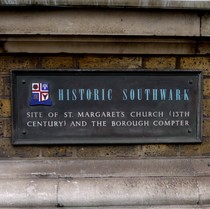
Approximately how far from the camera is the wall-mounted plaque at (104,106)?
237 cm

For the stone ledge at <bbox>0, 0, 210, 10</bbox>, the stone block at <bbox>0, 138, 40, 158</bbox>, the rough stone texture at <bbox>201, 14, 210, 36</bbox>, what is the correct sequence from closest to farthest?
1. the stone ledge at <bbox>0, 0, 210, 10</bbox>
2. the rough stone texture at <bbox>201, 14, 210, 36</bbox>
3. the stone block at <bbox>0, 138, 40, 158</bbox>

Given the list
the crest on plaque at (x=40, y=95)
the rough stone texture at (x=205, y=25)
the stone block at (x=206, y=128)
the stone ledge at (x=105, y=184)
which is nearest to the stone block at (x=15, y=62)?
the crest on plaque at (x=40, y=95)

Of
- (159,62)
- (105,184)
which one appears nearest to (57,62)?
(159,62)

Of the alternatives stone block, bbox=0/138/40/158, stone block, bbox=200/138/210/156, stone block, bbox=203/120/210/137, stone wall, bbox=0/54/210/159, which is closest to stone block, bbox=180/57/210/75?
stone wall, bbox=0/54/210/159

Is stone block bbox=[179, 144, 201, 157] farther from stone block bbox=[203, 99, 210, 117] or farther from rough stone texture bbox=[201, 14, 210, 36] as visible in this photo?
rough stone texture bbox=[201, 14, 210, 36]

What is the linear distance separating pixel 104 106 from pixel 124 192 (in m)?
0.51

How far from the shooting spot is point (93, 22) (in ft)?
7.38

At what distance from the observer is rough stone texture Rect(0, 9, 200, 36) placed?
2232 mm

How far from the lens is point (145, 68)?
7.93 feet

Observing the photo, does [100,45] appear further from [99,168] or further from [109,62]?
[99,168]

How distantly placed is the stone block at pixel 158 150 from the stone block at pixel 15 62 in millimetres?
843

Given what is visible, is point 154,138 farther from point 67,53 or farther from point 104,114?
point 67,53

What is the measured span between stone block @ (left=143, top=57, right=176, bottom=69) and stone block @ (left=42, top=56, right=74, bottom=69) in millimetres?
442

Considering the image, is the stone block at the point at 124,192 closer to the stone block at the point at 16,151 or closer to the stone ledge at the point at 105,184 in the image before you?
the stone ledge at the point at 105,184
